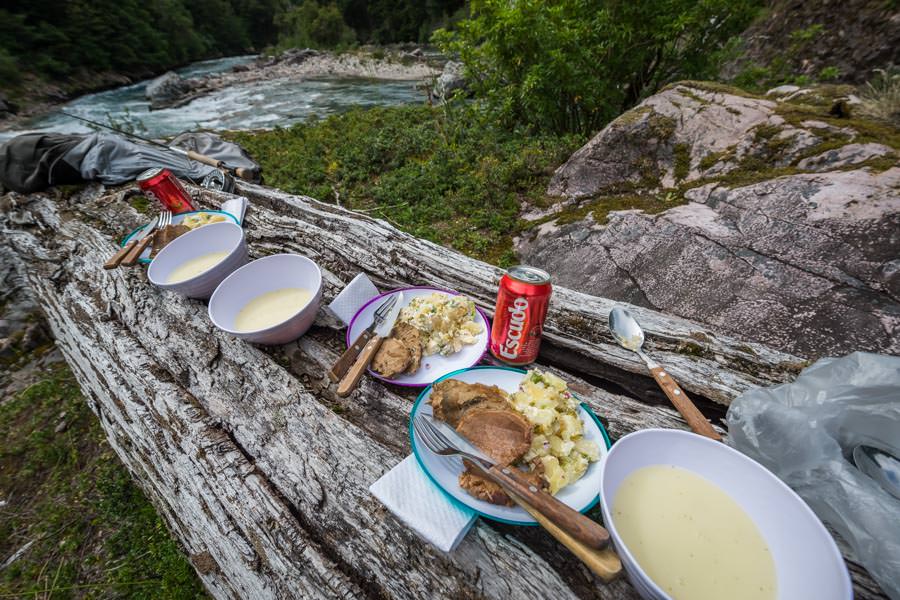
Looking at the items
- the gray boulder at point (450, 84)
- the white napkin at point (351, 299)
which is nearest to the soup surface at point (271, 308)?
the white napkin at point (351, 299)

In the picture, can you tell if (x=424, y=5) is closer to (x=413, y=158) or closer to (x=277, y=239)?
(x=413, y=158)

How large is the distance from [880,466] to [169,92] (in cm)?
2728

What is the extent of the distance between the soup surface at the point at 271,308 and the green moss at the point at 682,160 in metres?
4.12

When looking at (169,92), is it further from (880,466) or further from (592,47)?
(880,466)

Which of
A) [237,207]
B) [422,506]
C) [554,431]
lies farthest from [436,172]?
[422,506]

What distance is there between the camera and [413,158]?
7949 millimetres

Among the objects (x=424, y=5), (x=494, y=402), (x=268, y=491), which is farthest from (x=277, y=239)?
(x=424, y=5)

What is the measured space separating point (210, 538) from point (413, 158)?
7.64 m

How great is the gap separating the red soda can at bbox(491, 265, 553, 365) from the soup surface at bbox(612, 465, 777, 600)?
614 mm

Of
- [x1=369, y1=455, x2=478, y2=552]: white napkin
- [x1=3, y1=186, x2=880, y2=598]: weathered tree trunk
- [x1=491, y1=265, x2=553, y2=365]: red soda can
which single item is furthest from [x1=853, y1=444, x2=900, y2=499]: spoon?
[x1=369, y1=455, x2=478, y2=552]: white napkin

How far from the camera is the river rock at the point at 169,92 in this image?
18.3 meters

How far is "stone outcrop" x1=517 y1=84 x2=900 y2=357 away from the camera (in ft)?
8.12

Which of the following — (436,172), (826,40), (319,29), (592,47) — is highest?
(319,29)

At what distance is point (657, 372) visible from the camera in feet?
4.98
